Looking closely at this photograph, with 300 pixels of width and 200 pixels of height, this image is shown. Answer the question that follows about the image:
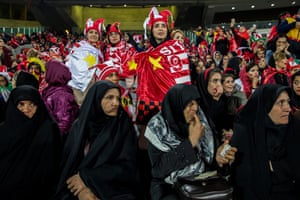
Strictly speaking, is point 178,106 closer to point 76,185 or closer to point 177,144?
point 177,144

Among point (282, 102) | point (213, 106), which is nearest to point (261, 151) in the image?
point (282, 102)

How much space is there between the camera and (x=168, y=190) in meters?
2.56

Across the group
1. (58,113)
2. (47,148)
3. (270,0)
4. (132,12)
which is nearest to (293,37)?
(58,113)

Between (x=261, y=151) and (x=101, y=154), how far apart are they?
126 cm

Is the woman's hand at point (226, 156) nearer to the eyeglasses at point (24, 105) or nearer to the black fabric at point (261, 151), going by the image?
the black fabric at point (261, 151)

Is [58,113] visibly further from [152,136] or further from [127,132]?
[152,136]

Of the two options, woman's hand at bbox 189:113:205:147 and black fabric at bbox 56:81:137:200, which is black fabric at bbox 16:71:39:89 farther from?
woman's hand at bbox 189:113:205:147

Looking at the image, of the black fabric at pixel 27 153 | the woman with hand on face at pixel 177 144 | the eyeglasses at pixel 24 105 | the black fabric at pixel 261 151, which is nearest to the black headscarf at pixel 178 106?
the woman with hand on face at pixel 177 144

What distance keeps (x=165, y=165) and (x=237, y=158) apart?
2.00 ft

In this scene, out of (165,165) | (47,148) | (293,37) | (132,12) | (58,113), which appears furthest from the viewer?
(132,12)

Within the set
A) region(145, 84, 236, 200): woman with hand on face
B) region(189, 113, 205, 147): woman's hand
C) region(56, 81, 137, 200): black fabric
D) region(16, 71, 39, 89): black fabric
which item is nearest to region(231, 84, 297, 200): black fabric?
region(145, 84, 236, 200): woman with hand on face

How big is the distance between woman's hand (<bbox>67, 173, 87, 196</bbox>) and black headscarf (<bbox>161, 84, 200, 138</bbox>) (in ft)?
2.72

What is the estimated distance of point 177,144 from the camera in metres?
2.57

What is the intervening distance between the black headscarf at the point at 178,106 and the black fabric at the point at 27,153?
994 mm
